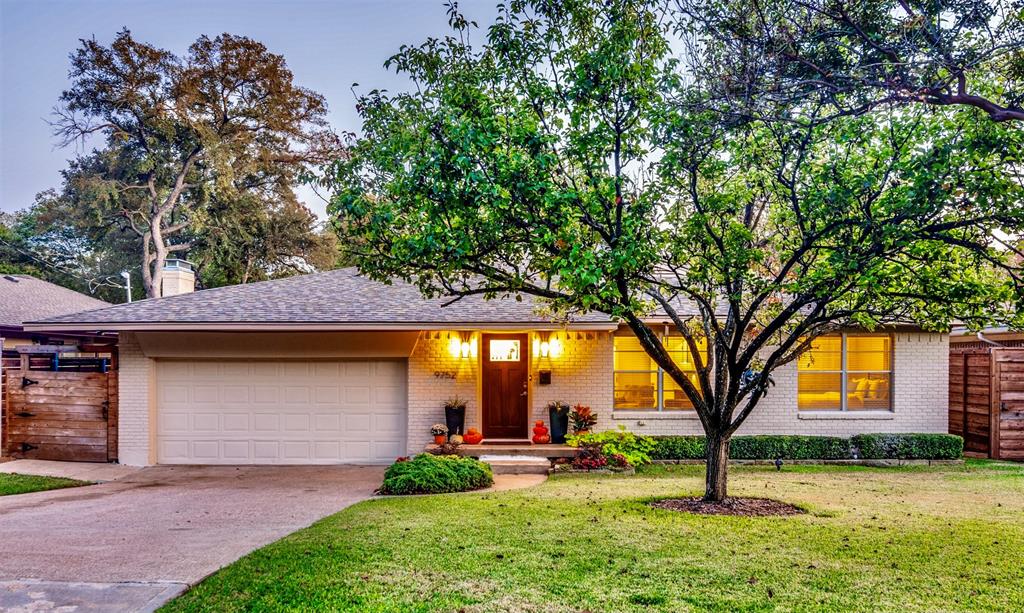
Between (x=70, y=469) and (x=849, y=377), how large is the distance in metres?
15.0

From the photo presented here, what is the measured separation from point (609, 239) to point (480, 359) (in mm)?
6789

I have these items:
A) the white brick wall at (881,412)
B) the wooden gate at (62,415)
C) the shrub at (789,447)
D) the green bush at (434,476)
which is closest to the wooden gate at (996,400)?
the white brick wall at (881,412)

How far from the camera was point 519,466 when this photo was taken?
12531mm

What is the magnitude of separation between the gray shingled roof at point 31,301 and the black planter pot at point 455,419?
422 inches

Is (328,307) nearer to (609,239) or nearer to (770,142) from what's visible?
(609,239)

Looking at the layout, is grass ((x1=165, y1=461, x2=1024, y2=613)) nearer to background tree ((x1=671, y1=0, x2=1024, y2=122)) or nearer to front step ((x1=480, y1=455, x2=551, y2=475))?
front step ((x1=480, y1=455, x2=551, y2=475))

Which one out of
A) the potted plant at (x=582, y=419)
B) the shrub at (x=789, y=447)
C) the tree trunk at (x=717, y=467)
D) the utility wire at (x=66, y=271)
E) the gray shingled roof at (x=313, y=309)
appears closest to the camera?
the tree trunk at (x=717, y=467)

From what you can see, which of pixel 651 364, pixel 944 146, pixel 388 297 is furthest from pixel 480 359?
pixel 944 146

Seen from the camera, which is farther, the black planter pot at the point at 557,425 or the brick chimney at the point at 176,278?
the brick chimney at the point at 176,278

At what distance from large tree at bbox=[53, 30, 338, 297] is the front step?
18.5 meters

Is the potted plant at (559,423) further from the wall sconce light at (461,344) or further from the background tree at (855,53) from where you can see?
the background tree at (855,53)

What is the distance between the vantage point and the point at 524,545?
687cm

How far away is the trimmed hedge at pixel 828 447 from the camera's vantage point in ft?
45.2

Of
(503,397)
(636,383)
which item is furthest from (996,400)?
(503,397)
